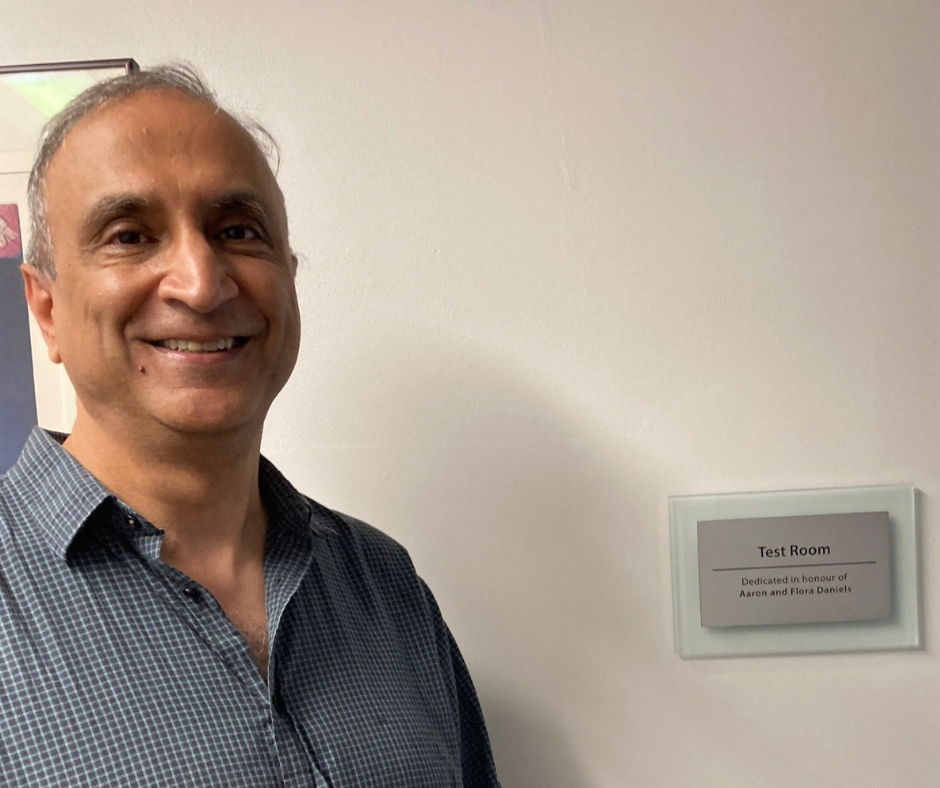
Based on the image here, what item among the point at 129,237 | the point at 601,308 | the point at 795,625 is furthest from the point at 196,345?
the point at 795,625

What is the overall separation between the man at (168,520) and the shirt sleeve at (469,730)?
0.13 m

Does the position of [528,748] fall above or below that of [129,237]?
below

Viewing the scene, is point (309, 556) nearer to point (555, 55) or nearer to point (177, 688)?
point (177, 688)

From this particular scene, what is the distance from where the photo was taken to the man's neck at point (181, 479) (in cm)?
85

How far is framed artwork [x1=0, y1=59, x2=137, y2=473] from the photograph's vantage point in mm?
1088

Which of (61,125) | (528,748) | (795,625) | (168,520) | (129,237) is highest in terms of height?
(61,125)

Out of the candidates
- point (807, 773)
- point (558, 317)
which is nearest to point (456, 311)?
point (558, 317)

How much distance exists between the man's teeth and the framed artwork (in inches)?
13.9

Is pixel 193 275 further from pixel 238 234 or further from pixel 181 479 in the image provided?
pixel 181 479

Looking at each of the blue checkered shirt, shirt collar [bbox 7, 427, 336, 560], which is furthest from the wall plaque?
shirt collar [bbox 7, 427, 336, 560]

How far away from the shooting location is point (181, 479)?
86 cm

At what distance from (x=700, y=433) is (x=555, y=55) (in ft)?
1.63

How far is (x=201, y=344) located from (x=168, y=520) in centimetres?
17

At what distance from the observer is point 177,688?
0.77 meters
